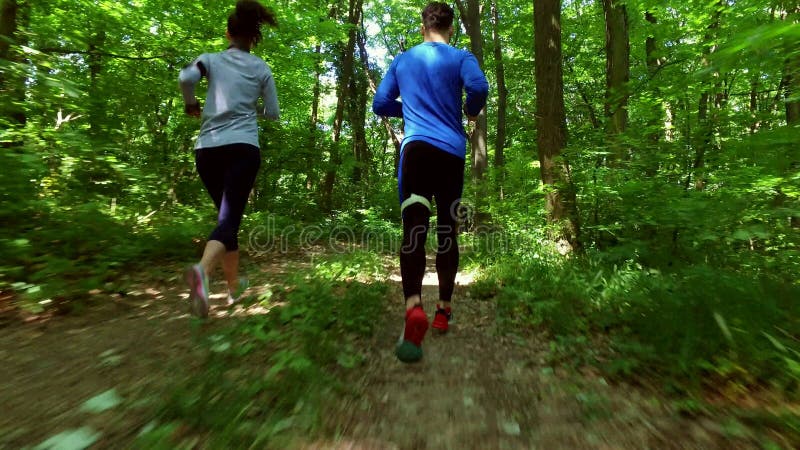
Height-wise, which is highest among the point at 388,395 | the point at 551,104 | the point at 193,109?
the point at 551,104

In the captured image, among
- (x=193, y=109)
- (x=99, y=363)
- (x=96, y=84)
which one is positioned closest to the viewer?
(x=99, y=363)

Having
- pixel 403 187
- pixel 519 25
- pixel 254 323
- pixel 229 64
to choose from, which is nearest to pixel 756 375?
pixel 403 187

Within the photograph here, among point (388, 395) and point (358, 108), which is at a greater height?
point (358, 108)

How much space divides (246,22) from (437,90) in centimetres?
156

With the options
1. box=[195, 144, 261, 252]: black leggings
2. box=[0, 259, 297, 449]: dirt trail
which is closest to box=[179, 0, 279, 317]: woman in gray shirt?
box=[195, 144, 261, 252]: black leggings

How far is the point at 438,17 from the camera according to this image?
2.74 meters

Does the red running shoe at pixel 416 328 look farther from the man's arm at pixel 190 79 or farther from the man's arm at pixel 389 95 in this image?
the man's arm at pixel 190 79

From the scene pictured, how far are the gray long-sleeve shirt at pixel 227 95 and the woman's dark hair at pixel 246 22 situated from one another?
0.49 ft

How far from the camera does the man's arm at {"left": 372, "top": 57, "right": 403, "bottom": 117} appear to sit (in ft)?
9.24

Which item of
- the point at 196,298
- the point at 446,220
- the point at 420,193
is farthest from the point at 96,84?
the point at 446,220

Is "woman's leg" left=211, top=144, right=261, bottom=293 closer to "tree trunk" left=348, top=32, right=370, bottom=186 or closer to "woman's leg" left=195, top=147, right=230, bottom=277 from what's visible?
"woman's leg" left=195, top=147, right=230, bottom=277

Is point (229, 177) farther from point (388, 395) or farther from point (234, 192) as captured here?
point (388, 395)

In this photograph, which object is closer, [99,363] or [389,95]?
[99,363]

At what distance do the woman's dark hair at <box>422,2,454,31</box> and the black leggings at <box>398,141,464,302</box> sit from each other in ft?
2.88
